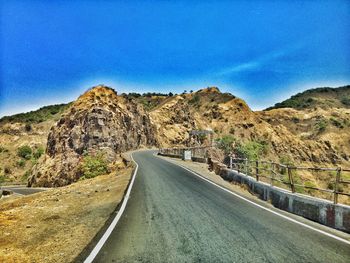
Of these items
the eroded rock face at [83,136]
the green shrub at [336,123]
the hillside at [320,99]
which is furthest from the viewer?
the hillside at [320,99]

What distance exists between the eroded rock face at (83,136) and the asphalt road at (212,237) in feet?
147

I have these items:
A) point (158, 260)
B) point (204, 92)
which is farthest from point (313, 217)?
point (204, 92)

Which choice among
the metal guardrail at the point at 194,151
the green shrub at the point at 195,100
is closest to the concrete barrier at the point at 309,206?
the metal guardrail at the point at 194,151

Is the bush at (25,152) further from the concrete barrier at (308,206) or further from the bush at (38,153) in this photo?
the concrete barrier at (308,206)

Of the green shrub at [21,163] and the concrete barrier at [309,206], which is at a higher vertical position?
the concrete barrier at [309,206]

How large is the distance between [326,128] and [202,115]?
41.9 m

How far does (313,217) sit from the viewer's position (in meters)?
9.33

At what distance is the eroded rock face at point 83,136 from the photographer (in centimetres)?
5734

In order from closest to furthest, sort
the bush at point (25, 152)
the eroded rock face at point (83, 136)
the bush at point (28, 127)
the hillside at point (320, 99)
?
the eroded rock face at point (83, 136), the bush at point (25, 152), the bush at point (28, 127), the hillside at point (320, 99)

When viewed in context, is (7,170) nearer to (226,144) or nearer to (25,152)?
(25,152)

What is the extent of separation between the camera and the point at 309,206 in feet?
31.6

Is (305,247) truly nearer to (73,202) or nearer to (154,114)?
(73,202)

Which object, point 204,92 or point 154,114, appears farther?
point 204,92

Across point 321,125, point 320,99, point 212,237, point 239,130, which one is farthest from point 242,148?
point 320,99
